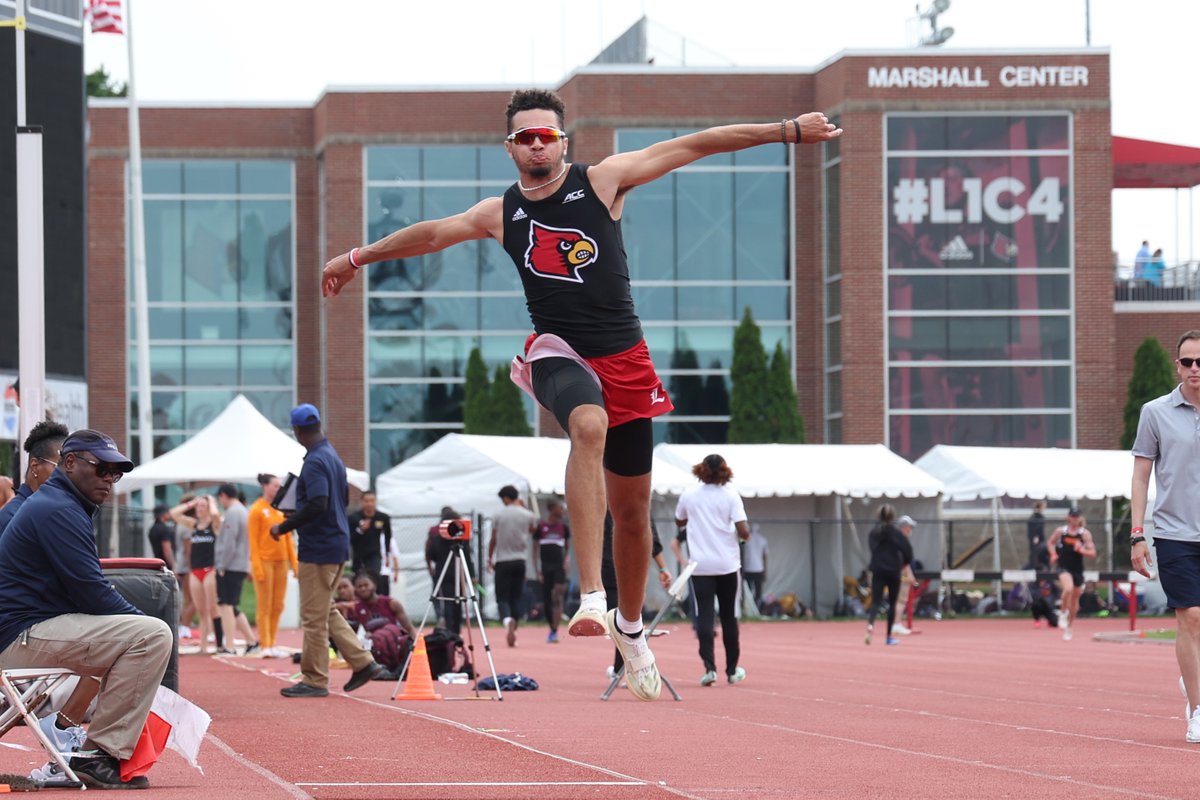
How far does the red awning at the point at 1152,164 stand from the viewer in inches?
1981

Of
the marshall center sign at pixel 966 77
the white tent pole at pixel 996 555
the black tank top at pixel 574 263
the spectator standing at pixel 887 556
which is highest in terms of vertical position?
the marshall center sign at pixel 966 77

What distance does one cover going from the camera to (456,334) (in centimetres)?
4841

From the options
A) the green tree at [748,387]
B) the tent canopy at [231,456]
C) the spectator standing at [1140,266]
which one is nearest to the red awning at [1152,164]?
the spectator standing at [1140,266]

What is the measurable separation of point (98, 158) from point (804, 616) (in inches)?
1026

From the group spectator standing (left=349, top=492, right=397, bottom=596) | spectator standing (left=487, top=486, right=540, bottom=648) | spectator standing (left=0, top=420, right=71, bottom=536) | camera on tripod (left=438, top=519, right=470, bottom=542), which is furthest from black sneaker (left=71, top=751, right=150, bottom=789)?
spectator standing (left=487, top=486, right=540, bottom=648)

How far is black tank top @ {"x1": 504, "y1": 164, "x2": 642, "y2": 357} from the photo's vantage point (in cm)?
714

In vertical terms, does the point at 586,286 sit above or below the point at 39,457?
above

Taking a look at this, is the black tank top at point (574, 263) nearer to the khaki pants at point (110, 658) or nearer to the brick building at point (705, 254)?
the khaki pants at point (110, 658)

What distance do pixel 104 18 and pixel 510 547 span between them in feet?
50.4

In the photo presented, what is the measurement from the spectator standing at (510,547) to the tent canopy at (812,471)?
9087 millimetres

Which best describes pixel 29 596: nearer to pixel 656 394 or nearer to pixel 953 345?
pixel 656 394

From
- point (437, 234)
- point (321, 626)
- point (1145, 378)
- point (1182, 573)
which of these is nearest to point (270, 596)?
point (321, 626)

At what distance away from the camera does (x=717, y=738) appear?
10734 millimetres

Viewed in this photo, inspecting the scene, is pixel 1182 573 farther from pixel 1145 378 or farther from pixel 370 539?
pixel 1145 378
